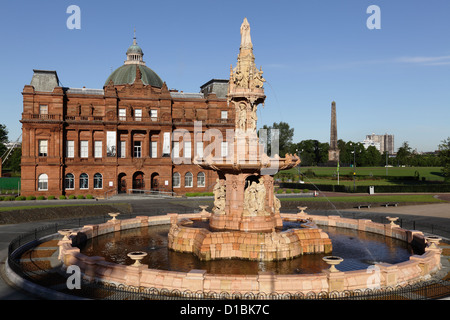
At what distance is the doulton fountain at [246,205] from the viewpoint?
793 inches

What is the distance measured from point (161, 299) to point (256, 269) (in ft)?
18.4

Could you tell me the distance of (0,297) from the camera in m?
15.1

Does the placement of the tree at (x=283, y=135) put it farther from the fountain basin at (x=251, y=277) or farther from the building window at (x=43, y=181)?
the fountain basin at (x=251, y=277)

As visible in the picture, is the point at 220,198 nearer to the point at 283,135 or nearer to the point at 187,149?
the point at 187,149

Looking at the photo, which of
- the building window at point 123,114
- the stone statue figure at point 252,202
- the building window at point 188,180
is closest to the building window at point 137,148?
the building window at point 123,114

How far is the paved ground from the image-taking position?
15.9 meters

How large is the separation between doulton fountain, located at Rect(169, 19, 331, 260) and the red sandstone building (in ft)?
134

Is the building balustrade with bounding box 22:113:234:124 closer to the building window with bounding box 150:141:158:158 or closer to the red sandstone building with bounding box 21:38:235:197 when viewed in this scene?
the red sandstone building with bounding box 21:38:235:197

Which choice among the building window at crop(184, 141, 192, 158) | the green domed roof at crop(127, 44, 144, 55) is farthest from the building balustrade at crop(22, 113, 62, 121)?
the green domed roof at crop(127, 44, 144, 55)

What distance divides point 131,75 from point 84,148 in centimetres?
1688

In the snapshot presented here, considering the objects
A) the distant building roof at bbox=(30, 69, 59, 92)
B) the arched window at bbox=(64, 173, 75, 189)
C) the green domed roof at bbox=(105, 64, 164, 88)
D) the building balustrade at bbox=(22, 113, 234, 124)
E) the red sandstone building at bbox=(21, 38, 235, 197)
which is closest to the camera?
the red sandstone building at bbox=(21, 38, 235, 197)

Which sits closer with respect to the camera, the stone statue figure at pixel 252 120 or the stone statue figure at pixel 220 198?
the stone statue figure at pixel 220 198

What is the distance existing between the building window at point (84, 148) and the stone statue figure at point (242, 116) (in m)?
45.0
